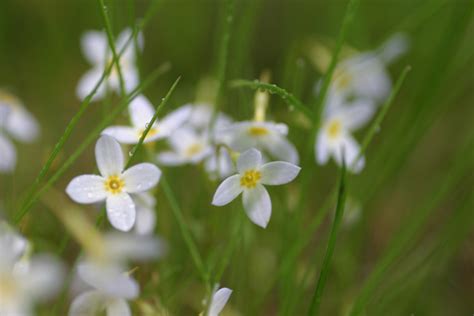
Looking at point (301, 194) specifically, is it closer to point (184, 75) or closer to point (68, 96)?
point (184, 75)

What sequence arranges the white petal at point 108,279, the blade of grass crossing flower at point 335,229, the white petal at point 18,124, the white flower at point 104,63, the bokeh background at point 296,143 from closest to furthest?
the white petal at point 108,279 → the blade of grass crossing flower at point 335,229 → the bokeh background at point 296,143 → the white flower at point 104,63 → the white petal at point 18,124

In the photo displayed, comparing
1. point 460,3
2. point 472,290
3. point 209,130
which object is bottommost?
point 472,290

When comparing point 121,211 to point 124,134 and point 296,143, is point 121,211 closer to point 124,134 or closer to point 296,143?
A: point 124,134

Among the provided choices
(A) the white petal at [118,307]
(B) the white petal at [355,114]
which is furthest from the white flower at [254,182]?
(B) the white petal at [355,114]

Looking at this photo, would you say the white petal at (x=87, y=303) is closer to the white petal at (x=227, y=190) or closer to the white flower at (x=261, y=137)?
the white petal at (x=227, y=190)

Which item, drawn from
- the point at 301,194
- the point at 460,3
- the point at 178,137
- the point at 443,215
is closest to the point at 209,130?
the point at 178,137

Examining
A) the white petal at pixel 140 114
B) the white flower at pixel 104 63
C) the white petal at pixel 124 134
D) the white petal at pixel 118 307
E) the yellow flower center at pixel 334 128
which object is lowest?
the white petal at pixel 118 307
